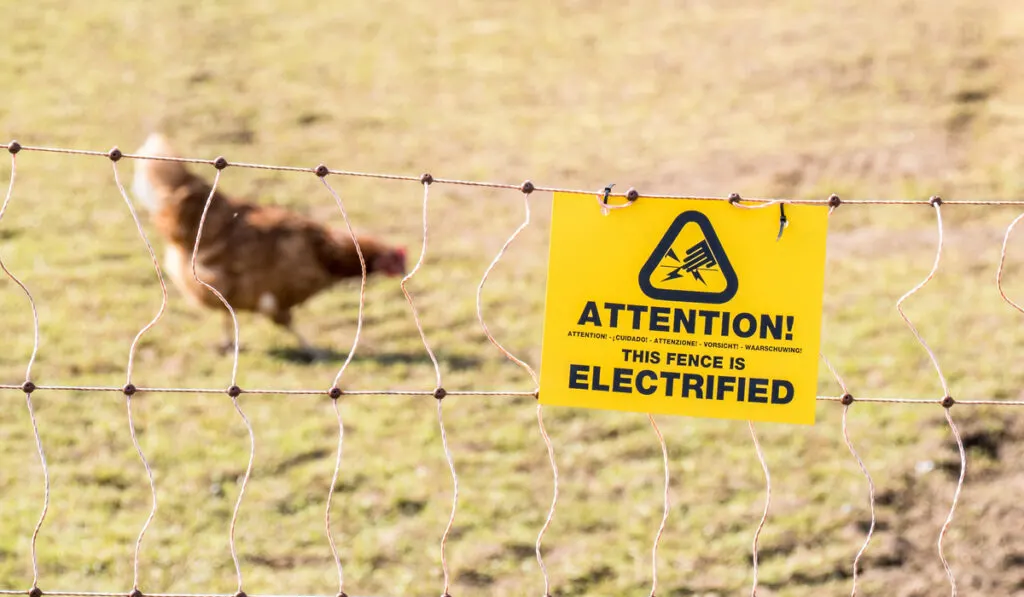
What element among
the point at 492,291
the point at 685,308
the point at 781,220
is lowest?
the point at 685,308

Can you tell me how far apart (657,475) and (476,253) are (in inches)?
118

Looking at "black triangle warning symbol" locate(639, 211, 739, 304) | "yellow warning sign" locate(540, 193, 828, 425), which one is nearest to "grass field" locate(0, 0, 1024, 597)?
"yellow warning sign" locate(540, 193, 828, 425)

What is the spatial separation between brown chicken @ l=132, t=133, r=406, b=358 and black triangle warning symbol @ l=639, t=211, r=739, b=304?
4060 mm

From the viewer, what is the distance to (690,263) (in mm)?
2375

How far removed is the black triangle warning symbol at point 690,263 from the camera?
2.37m

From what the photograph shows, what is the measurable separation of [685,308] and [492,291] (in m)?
4.53

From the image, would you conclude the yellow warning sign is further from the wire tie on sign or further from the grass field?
the grass field

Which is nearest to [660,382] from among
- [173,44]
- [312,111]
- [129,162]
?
[129,162]

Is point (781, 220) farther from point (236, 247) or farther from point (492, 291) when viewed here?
point (492, 291)

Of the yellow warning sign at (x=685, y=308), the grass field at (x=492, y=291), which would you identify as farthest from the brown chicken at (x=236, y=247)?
the yellow warning sign at (x=685, y=308)

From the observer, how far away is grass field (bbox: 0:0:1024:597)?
14.2 ft

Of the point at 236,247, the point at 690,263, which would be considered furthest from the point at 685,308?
the point at 236,247

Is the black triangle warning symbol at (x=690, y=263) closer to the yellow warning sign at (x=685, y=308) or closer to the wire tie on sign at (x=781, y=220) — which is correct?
the yellow warning sign at (x=685, y=308)

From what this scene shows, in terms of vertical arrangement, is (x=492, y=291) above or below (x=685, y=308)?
above
